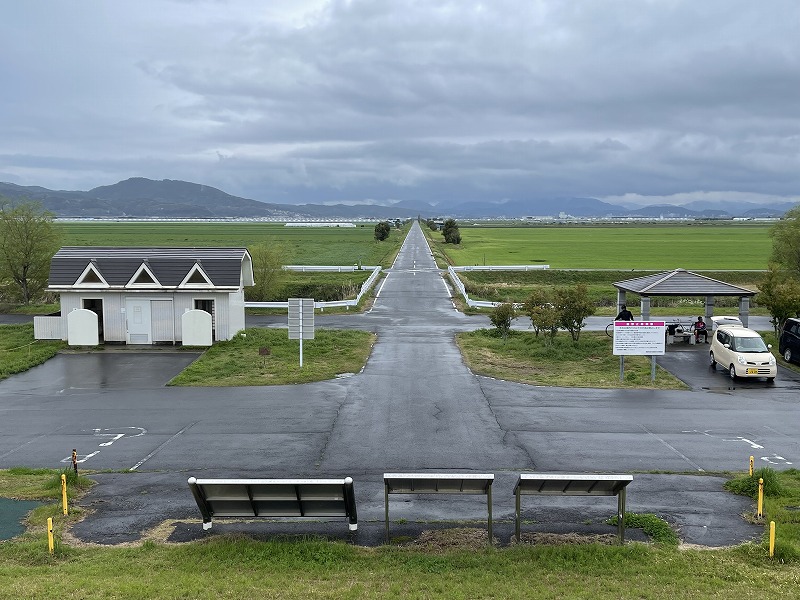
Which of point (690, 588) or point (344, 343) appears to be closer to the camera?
point (690, 588)

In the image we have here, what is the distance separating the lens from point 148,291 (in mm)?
28656

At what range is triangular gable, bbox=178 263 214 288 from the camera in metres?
28.5

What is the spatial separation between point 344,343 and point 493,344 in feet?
20.0

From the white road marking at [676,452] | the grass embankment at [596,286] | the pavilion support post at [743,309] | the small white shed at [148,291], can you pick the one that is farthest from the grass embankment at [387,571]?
the grass embankment at [596,286]

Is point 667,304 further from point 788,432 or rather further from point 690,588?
point 690,588

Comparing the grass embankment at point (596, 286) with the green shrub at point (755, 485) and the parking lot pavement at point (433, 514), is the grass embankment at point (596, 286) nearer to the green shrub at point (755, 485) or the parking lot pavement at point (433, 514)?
the green shrub at point (755, 485)

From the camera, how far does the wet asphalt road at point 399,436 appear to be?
10977 millimetres

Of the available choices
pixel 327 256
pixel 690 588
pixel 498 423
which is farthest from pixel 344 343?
pixel 327 256

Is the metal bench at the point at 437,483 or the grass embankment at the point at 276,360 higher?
the metal bench at the point at 437,483

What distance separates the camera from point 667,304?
4603 cm

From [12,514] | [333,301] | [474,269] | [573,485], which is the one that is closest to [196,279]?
[333,301]

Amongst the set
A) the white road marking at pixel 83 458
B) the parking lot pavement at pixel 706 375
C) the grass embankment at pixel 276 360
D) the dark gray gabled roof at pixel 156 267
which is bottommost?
the parking lot pavement at pixel 706 375

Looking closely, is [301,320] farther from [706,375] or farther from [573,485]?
[573,485]

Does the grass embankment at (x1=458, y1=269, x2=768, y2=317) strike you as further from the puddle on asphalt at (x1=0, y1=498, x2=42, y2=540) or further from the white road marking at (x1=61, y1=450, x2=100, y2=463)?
the puddle on asphalt at (x1=0, y1=498, x2=42, y2=540)
